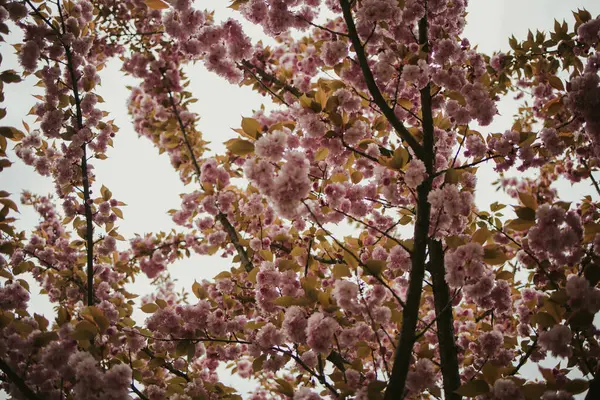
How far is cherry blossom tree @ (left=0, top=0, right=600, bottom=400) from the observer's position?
7.04ft

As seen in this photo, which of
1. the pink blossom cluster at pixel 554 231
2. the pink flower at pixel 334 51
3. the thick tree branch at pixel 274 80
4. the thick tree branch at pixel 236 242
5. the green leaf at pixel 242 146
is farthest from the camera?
the thick tree branch at pixel 274 80

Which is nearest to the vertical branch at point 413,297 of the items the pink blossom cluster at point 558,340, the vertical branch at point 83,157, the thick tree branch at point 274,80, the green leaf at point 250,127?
the pink blossom cluster at point 558,340

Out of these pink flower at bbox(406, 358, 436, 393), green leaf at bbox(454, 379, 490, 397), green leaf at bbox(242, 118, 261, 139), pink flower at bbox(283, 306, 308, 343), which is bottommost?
green leaf at bbox(454, 379, 490, 397)

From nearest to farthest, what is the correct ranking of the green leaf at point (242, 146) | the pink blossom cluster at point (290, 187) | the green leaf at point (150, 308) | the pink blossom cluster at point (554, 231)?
the pink blossom cluster at point (290, 187) → the pink blossom cluster at point (554, 231) → the green leaf at point (242, 146) → the green leaf at point (150, 308)

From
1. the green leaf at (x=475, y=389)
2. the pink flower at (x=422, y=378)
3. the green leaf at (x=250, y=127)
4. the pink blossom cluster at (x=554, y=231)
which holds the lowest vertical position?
the green leaf at (x=475, y=389)

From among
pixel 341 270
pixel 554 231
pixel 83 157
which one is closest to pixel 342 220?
pixel 341 270

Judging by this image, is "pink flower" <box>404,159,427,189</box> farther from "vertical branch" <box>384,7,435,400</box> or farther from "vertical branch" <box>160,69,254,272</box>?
"vertical branch" <box>160,69,254,272</box>

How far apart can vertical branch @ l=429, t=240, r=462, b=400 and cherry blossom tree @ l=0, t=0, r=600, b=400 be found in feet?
0.04

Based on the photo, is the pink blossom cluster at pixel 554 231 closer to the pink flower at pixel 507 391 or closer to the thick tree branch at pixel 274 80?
the pink flower at pixel 507 391

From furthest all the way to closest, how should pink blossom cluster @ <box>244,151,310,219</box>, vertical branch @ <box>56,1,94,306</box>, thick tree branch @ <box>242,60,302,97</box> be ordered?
thick tree branch @ <box>242,60,302,97</box> < vertical branch @ <box>56,1,94,306</box> < pink blossom cluster @ <box>244,151,310,219</box>

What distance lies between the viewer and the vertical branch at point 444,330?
278cm

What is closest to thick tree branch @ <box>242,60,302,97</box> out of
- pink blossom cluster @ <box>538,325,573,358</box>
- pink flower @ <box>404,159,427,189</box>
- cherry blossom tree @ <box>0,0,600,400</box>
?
cherry blossom tree @ <box>0,0,600,400</box>

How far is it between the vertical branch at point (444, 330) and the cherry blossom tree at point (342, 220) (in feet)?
0.04

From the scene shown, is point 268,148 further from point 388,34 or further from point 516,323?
point 516,323
